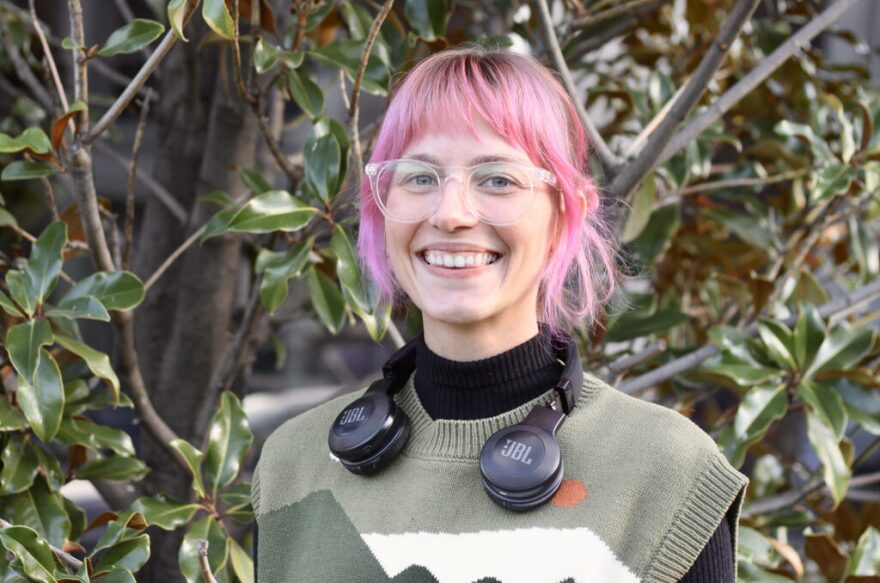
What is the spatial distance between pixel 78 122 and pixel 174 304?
734 millimetres

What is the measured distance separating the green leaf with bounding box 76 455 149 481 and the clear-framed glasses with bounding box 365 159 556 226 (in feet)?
2.71

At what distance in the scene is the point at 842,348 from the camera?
181cm

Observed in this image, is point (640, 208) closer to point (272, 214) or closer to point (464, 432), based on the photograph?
point (272, 214)

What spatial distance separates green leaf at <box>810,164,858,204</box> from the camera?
1918 millimetres

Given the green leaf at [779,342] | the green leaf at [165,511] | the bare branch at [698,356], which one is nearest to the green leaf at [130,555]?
the green leaf at [165,511]

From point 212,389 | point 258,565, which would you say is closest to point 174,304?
point 212,389

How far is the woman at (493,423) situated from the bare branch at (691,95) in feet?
1.36

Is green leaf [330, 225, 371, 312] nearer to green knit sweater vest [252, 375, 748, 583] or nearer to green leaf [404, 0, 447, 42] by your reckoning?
green knit sweater vest [252, 375, 748, 583]

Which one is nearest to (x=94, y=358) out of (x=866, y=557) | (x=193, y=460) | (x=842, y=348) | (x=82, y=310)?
(x=82, y=310)

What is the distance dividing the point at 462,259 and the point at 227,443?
67cm

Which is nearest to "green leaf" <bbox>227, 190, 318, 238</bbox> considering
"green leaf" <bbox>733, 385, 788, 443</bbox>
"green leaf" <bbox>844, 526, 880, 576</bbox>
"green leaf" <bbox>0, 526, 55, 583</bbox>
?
"green leaf" <bbox>0, 526, 55, 583</bbox>

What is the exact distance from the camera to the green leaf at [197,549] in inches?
61.3


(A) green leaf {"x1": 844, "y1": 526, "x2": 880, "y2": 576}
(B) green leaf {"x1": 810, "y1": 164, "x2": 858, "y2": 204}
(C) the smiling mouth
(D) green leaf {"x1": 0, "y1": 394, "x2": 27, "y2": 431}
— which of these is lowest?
(A) green leaf {"x1": 844, "y1": 526, "x2": 880, "y2": 576}

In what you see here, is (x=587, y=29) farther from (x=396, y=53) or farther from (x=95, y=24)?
(x=95, y=24)
